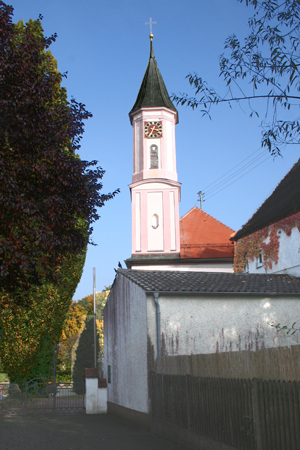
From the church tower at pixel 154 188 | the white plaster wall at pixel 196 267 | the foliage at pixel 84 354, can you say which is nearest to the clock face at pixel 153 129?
the church tower at pixel 154 188

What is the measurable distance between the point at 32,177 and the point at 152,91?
80.8 feet

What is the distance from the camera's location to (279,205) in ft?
68.3

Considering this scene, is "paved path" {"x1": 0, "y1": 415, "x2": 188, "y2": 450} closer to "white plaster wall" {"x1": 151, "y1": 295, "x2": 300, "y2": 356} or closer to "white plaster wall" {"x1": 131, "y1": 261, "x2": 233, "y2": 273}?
"white plaster wall" {"x1": 151, "y1": 295, "x2": 300, "y2": 356}

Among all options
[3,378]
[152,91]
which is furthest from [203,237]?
[3,378]

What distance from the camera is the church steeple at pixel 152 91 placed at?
34188 mm

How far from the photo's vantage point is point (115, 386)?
1953cm

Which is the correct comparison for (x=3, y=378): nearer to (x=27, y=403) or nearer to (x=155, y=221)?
(x=27, y=403)

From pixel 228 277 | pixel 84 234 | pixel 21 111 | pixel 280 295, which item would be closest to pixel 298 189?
pixel 228 277

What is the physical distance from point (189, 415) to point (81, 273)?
14.3m

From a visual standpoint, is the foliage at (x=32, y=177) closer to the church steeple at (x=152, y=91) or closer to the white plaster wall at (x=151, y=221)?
the white plaster wall at (x=151, y=221)

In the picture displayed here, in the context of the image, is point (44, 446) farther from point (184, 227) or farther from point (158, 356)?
point (184, 227)

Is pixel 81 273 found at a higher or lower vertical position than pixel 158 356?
higher

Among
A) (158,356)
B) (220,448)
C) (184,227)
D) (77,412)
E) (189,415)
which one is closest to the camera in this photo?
(220,448)

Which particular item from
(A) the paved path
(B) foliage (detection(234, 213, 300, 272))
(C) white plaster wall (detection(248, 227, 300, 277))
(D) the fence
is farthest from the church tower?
(D) the fence
